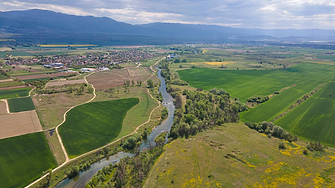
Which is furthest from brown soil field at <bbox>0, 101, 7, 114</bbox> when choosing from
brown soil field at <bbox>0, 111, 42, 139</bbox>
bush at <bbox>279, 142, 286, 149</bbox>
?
bush at <bbox>279, 142, 286, 149</bbox>

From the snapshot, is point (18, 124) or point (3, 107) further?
point (3, 107)

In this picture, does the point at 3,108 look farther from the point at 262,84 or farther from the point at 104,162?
the point at 262,84

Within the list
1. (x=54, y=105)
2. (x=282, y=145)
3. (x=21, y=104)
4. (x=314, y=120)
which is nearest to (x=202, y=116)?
(x=282, y=145)

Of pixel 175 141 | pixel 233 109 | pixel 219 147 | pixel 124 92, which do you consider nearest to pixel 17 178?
pixel 175 141

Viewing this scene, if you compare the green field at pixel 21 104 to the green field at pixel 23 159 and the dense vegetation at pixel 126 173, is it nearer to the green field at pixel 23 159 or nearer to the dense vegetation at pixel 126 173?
the green field at pixel 23 159

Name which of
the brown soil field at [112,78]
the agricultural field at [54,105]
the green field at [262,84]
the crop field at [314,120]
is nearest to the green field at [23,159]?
the agricultural field at [54,105]

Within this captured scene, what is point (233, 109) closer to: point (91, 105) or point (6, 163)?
point (91, 105)
